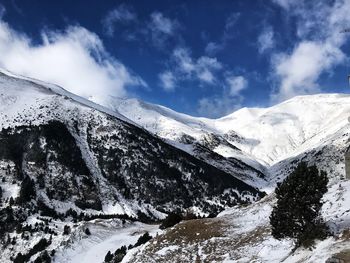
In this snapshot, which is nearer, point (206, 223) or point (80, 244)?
point (206, 223)

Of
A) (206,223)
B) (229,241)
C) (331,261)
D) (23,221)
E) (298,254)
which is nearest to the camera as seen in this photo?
(331,261)

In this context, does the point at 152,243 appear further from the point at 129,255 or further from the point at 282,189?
the point at 282,189

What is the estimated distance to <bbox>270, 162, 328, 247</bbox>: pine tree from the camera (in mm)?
37781

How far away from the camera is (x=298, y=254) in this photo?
37938 millimetres

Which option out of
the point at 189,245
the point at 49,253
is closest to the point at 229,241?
the point at 189,245

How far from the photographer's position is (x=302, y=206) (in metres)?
38.8

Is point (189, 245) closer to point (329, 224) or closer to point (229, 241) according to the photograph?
point (229, 241)

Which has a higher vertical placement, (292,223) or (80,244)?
(80,244)

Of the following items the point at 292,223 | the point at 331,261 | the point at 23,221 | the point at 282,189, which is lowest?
the point at 331,261

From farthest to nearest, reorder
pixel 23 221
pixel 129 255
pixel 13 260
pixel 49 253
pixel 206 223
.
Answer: pixel 23 221 < pixel 13 260 < pixel 49 253 < pixel 206 223 < pixel 129 255

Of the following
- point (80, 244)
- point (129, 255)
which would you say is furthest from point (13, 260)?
point (129, 255)

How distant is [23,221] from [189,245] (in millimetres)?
132893

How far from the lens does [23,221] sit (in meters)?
178

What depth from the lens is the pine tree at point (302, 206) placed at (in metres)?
37.8
